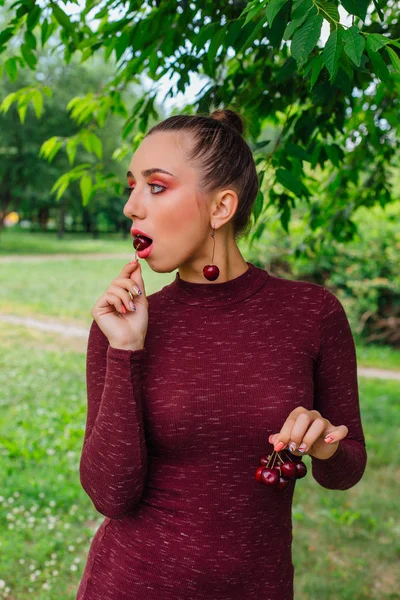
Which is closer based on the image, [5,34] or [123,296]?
[123,296]

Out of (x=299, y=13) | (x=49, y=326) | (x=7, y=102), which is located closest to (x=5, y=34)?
(x=7, y=102)

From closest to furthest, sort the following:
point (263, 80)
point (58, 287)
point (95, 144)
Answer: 1. point (263, 80)
2. point (95, 144)
3. point (58, 287)

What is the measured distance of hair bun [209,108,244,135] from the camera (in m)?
1.86

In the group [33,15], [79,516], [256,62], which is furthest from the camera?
[79,516]

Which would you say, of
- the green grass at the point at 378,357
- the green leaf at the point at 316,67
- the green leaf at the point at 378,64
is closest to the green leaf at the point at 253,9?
the green leaf at the point at 316,67

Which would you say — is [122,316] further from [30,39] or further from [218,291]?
[30,39]

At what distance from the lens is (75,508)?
187 inches

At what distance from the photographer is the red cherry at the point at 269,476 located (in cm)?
153

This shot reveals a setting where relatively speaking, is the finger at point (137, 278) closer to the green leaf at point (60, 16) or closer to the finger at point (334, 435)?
the finger at point (334, 435)

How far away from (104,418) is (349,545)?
11.2ft

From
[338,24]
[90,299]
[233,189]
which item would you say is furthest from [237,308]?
[90,299]

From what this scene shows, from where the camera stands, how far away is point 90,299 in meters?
16.2

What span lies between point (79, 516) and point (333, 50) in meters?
4.04

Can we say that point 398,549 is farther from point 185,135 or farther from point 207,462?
point 185,135
